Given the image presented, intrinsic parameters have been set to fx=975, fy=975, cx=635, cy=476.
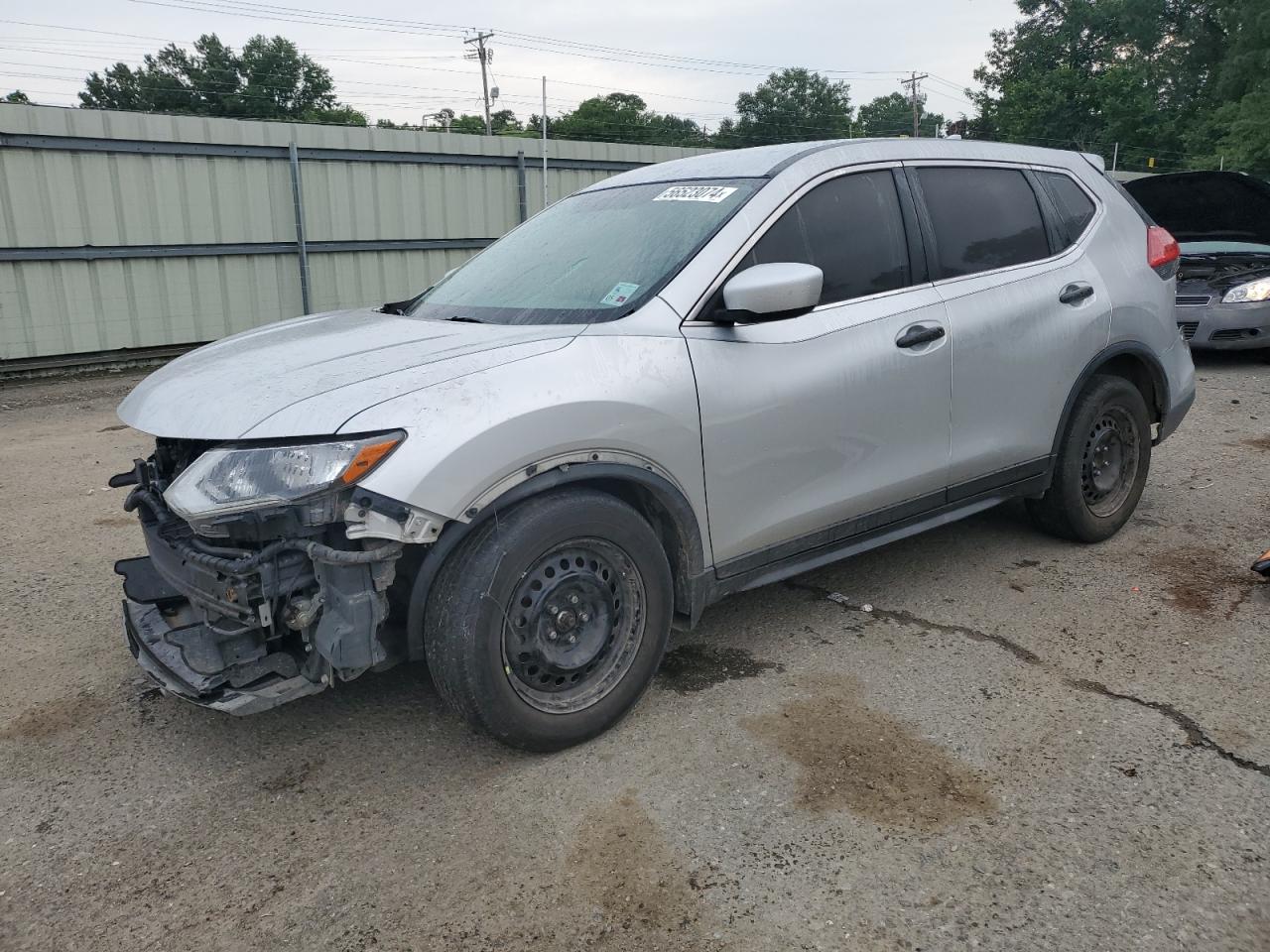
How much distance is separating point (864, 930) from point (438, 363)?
186 centimetres

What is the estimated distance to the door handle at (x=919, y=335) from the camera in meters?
3.67

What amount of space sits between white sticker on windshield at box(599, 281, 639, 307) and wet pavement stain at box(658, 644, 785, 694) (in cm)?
136

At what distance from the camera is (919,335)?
3705 mm

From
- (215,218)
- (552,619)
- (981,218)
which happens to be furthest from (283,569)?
(215,218)

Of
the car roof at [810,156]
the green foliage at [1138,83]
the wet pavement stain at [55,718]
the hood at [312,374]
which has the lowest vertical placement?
the wet pavement stain at [55,718]

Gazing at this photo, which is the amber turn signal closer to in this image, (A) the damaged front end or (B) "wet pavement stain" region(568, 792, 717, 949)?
(A) the damaged front end

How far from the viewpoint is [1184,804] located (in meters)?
2.72

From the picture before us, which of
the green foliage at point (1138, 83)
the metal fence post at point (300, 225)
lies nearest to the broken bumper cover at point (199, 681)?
the metal fence post at point (300, 225)

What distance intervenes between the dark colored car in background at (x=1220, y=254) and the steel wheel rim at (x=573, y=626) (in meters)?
8.86

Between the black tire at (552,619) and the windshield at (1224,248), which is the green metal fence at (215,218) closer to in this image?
the windshield at (1224,248)

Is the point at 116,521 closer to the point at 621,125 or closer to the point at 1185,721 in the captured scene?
the point at 1185,721

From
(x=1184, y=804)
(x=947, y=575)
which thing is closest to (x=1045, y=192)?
(x=947, y=575)

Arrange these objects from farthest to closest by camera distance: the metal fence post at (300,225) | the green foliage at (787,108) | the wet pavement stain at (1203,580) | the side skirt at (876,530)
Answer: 1. the green foliage at (787,108)
2. the metal fence post at (300,225)
3. the wet pavement stain at (1203,580)
4. the side skirt at (876,530)

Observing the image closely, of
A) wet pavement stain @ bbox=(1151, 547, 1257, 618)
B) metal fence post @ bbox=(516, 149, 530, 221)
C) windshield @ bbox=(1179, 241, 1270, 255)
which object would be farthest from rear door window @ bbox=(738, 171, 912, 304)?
metal fence post @ bbox=(516, 149, 530, 221)
